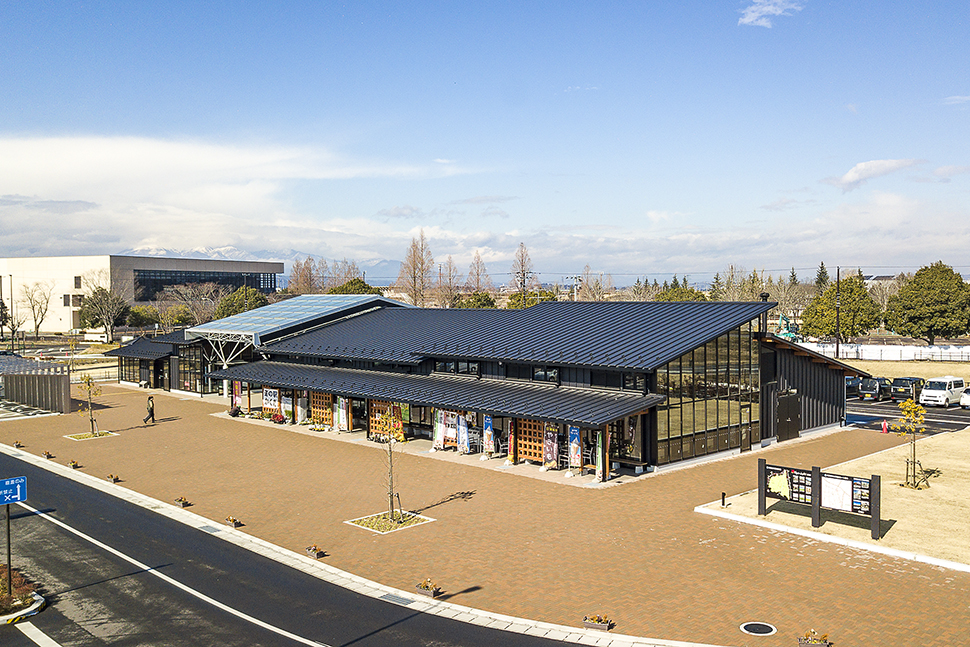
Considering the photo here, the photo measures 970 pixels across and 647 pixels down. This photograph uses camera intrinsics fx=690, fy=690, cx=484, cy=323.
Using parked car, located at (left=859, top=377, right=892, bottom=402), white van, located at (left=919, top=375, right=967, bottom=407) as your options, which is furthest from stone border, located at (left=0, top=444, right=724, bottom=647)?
parked car, located at (left=859, top=377, right=892, bottom=402)

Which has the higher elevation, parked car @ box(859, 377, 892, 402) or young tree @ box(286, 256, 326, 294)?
young tree @ box(286, 256, 326, 294)

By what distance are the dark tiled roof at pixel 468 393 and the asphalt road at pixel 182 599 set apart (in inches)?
515

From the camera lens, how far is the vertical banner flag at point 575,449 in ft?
96.6

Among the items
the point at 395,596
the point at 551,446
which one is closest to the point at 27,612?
the point at 395,596

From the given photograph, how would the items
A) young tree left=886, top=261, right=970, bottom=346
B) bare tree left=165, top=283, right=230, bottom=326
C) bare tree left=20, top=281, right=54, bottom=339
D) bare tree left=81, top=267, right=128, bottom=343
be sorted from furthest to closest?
bare tree left=20, top=281, right=54, bottom=339 → bare tree left=165, top=283, right=230, bottom=326 → bare tree left=81, top=267, right=128, bottom=343 → young tree left=886, top=261, right=970, bottom=346

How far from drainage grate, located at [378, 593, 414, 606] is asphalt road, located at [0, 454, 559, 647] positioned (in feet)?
0.94

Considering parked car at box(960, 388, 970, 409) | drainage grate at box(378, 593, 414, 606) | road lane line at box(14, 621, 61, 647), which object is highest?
parked car at box(960, 388, 970, 409)

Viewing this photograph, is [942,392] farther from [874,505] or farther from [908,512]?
[874,505]

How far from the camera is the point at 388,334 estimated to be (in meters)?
48.0

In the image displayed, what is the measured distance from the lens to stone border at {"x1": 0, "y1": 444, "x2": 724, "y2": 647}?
15.0 metres

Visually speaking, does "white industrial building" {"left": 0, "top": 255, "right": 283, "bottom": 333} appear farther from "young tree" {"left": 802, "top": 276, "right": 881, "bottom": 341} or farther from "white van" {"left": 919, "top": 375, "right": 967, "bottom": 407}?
"white van" {"left": 919, "top": 375, "right": 967, "bottom": 407}

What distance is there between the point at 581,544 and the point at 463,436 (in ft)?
45.7

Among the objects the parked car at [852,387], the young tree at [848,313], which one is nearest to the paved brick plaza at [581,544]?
the parked car at [852,387]

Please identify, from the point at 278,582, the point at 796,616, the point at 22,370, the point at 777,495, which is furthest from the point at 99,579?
the point at 22,370
